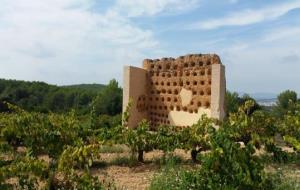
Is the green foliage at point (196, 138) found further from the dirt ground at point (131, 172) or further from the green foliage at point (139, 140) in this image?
the green foliage at point (139, 140)

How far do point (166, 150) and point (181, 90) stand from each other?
556cm

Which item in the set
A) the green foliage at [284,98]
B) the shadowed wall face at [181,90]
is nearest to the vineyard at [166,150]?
the shadowed wall face at [181,90]

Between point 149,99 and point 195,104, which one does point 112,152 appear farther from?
point 149,99

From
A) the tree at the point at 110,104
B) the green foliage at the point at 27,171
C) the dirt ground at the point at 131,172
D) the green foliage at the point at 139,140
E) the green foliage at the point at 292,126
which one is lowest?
the dirt ground at the point at 131,172

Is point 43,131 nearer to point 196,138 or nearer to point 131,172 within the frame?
point 131,172

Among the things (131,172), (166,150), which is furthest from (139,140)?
(131,172)

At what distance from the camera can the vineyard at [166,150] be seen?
15.5 feet

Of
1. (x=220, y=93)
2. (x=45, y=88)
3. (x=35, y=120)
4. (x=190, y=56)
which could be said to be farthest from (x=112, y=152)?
(x=45, y=88)

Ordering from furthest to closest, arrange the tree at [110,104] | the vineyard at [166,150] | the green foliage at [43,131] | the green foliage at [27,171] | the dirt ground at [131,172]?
the tree at [110,104] → the green foliage at [43,131] → the dirt ground at [131,172] → the vineyard at [166,150] → the green foliage at [27,171]

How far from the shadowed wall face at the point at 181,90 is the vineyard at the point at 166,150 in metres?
3.56

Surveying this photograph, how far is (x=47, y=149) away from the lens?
23.7 feet

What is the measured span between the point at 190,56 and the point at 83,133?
19.6 feet

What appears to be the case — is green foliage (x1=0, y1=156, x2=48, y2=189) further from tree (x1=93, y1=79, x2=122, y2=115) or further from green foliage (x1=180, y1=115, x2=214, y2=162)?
tree (x1=93, y1=79, x2=122, y2=115)

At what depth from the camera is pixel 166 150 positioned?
7.82 metres
